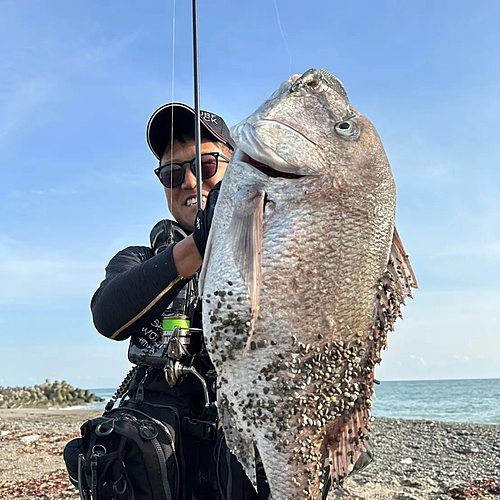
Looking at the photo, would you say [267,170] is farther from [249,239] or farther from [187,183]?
[187,183]

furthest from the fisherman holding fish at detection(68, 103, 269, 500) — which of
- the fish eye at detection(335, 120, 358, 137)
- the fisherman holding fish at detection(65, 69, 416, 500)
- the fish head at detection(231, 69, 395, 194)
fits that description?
the fish eye at detection(335, 120, 358, 137)

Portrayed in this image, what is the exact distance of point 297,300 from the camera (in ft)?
7.18

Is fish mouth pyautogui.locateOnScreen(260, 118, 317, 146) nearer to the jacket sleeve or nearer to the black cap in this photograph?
the jacket sleeve

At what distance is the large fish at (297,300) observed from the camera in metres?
2.20

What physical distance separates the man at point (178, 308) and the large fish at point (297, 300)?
38 cm

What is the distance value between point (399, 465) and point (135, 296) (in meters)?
9.36

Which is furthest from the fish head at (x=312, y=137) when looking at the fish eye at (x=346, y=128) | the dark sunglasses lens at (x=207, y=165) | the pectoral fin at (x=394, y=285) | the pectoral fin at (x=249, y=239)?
the dark sunglasses lens at (x=207, y=165)

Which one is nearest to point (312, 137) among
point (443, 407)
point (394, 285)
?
point (394, 285)

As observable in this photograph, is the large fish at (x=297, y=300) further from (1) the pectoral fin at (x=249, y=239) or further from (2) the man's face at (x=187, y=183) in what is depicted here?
(2) the man's face at (x=187, y=183)

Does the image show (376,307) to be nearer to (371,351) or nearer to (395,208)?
(371,351)

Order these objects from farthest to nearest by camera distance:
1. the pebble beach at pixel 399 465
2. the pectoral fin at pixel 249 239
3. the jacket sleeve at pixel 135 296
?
the pebble beach at pixel 399 465 → the jacket sleeve at pixel 135 296 → the pectoral fin at pixel 249 239

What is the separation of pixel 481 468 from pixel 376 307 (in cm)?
978

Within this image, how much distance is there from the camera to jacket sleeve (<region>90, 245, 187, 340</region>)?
2727 millimetres

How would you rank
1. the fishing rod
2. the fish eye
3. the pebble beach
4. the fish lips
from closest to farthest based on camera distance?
the fish lips → the fish eye → the fishing rod → the pebble beach
